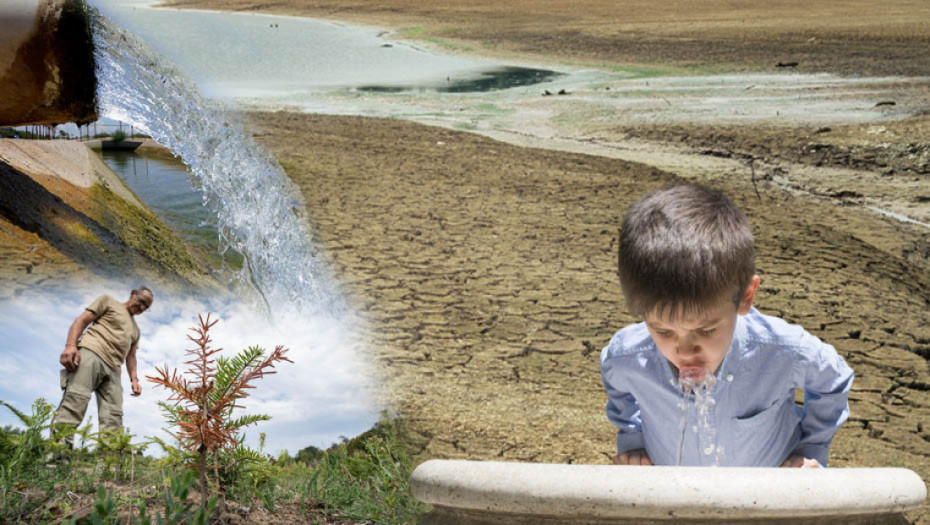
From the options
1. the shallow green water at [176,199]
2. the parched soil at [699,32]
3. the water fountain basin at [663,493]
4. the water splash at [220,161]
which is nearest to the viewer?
the water fountain basin at [663,493]

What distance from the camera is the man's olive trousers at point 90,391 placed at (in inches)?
78.3

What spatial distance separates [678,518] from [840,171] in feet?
25.3

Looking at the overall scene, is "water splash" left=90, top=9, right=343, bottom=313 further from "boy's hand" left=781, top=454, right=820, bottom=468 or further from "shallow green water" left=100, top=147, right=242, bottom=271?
"boy's hand" left=781, top=454, right=820, bottom=468

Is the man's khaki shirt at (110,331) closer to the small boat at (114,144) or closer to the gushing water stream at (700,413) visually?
A: the gushing water stream at (700,413)

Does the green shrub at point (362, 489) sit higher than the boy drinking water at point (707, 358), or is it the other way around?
the boy drinking water at point (707, 358)

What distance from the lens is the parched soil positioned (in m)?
15.2

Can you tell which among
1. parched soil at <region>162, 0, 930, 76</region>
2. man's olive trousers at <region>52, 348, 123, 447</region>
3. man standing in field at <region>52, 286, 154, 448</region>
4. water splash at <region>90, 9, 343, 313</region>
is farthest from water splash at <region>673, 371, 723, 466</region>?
parched soil at <region>162, 0, 930, 76</region>

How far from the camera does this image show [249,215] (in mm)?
4102

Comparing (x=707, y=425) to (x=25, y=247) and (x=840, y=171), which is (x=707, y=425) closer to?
(x=25, y=247)

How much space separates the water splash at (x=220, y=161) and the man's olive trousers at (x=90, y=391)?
2.44ft

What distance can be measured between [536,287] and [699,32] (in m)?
15.5

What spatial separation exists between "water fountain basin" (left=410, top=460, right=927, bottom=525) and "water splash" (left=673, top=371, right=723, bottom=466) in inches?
24.5

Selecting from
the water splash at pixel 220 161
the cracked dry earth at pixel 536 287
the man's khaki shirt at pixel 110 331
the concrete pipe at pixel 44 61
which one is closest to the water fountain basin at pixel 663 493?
the man's khaki shirt at pixel 110 331

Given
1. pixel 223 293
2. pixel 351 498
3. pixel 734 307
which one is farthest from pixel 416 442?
pixel 734 307
